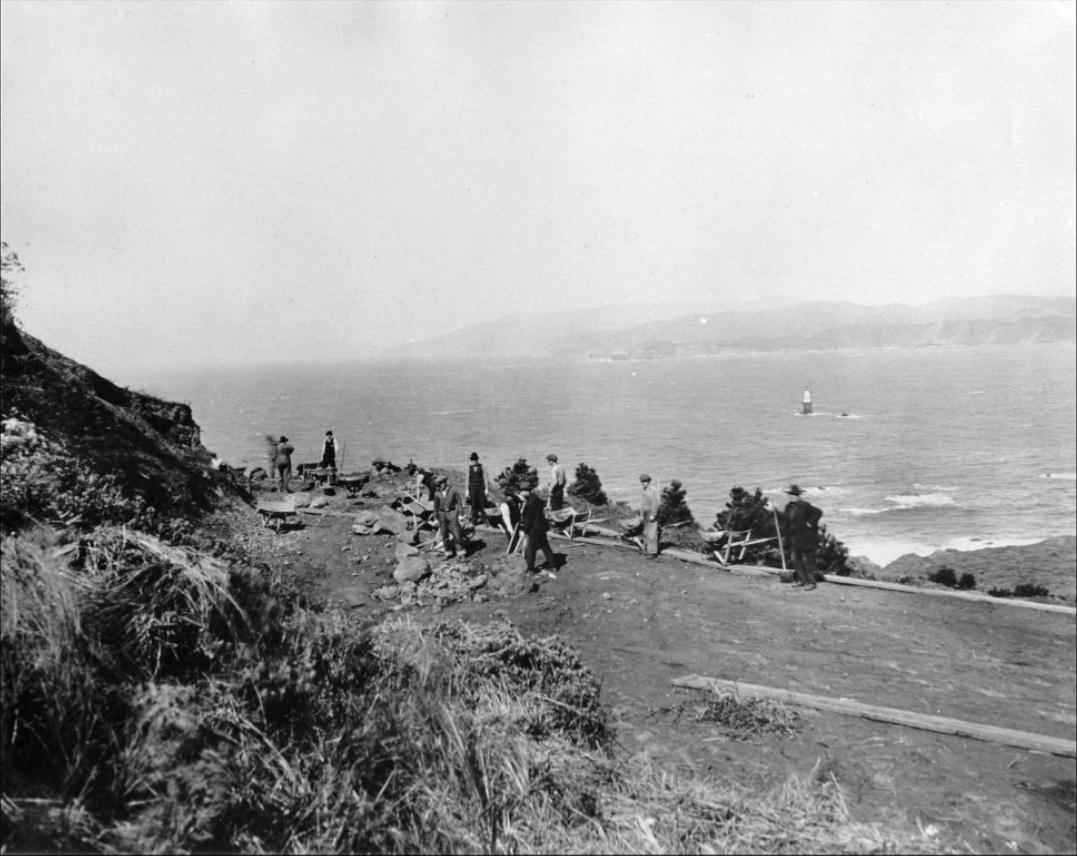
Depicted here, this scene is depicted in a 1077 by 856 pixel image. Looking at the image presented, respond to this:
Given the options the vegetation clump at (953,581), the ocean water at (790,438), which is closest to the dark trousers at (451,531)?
the vegetation clump at (953,581)

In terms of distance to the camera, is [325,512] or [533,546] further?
[325,512]

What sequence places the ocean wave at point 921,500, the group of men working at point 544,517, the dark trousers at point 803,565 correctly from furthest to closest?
the ocean wave at point 921,500
the dark trousers at point 803,565
the group of men working at point 544,517

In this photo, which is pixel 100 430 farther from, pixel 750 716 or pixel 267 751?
pixel 750 716

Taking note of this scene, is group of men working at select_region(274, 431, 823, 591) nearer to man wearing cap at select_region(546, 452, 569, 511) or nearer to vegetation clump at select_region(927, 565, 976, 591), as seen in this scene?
man wearing cap at select_region(546, 452, 569, 511)

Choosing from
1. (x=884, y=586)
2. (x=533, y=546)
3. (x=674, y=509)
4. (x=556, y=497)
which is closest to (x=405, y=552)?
(x=533, y=546)

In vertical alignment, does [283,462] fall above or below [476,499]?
above

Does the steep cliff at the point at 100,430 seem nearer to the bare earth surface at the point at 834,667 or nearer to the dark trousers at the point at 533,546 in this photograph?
the bare earth surface at the point at 834,667
